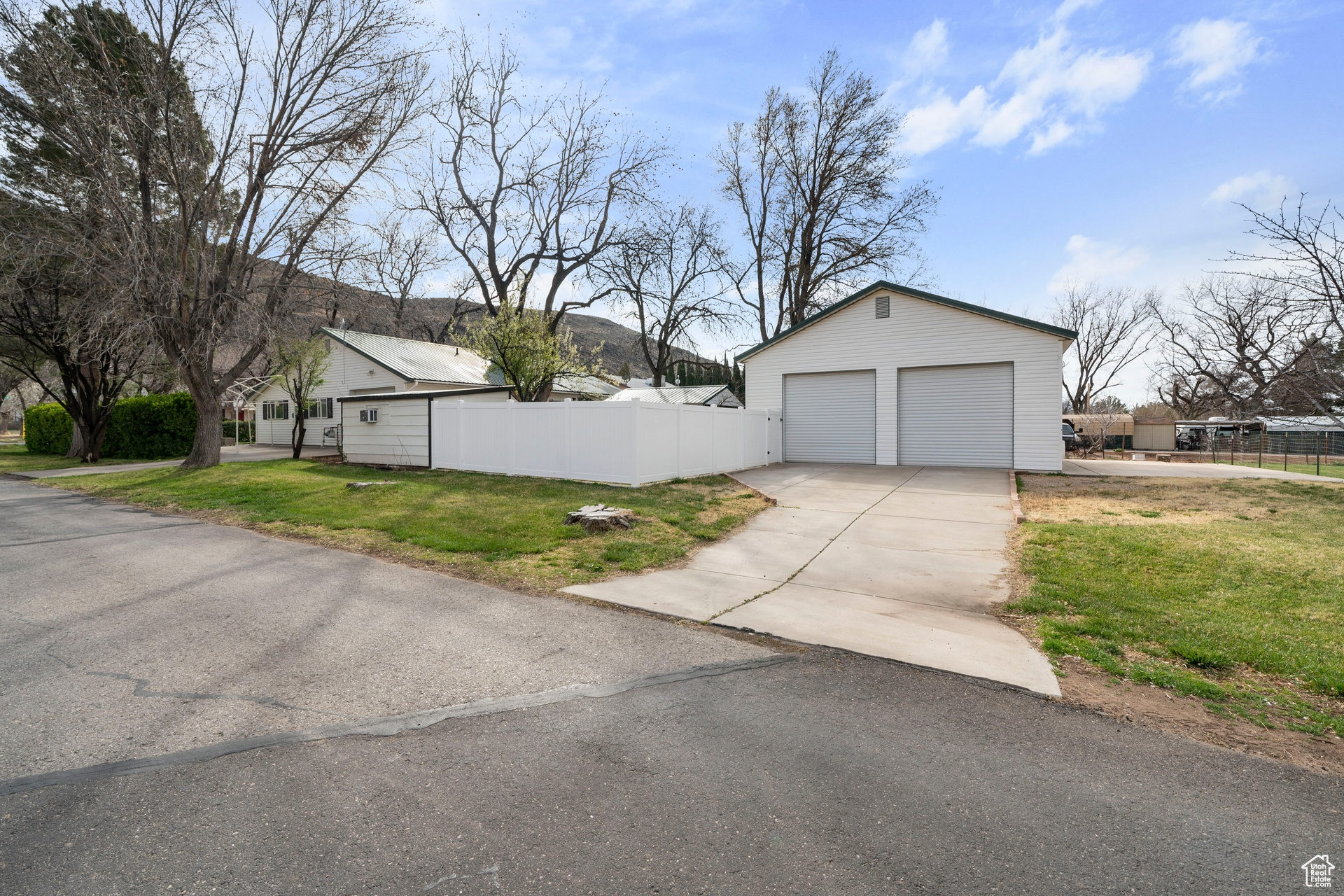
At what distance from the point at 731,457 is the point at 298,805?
14.0m

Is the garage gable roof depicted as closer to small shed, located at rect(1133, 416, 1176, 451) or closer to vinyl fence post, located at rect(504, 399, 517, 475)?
vinyl fence post, located at rect(504, 399, 517, 475)

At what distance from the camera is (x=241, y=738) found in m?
2.95

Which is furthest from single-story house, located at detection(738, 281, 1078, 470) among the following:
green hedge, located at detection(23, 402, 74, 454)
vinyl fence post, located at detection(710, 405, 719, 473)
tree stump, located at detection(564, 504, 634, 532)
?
green hedge, located at detection(23, 402, 74, 454)

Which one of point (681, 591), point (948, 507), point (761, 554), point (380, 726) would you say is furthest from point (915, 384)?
point (380, 726)

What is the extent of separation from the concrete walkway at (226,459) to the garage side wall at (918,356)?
1619 cm

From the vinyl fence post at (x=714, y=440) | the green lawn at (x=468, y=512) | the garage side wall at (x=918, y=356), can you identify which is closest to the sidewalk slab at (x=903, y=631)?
the green lawn at (x=468, y=512)

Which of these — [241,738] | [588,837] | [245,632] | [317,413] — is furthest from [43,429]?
[588,837]

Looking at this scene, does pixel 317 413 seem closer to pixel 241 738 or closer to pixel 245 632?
pixel 245 632

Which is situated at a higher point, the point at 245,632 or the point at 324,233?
the point at 324,233

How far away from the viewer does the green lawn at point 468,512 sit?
6812mm

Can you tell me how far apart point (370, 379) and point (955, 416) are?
21.5 metres

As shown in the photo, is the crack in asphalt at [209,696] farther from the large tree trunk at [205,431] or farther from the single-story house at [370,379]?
the single-story house at [370,379]

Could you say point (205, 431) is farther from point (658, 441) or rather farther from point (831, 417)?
point (831, 417)

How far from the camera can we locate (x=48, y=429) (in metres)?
26.4
